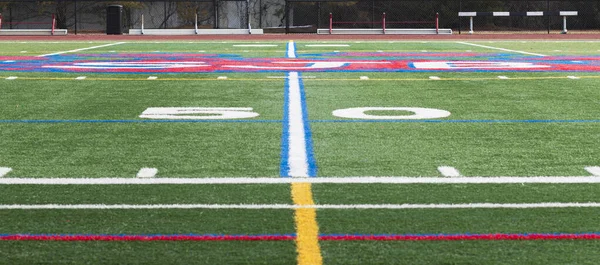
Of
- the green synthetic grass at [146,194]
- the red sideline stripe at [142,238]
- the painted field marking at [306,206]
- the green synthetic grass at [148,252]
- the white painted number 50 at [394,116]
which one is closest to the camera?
the green synthetic grass at [148,252]

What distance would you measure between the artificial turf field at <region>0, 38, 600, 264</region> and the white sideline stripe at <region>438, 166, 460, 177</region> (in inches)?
1.6

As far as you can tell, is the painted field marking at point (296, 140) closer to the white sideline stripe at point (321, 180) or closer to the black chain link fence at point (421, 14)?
the white sideline stripe at point (321, 180)

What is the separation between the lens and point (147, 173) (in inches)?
274

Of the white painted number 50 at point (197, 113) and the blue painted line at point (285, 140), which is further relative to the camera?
the white painted number 50 at point (197, 113)

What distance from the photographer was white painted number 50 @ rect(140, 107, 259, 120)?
10234 millimetres

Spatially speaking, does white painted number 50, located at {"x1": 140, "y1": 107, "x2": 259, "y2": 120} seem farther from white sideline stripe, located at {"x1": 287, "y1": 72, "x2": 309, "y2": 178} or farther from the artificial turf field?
white sideline stripe, located at {"x1": 287, "y1": 72, "x2": 309, "y2": 178}

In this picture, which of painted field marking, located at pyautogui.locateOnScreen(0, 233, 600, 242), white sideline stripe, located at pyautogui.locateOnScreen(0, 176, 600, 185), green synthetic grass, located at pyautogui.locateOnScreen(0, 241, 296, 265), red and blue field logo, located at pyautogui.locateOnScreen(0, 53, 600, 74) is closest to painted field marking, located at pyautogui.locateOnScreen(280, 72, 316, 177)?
white sideline stripe, located at pyautogui.locateOnScreen(0, 176, 600, 185)

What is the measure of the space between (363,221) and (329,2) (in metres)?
42.7

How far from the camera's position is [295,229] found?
530cm

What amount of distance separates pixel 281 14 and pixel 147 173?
42.8 meters

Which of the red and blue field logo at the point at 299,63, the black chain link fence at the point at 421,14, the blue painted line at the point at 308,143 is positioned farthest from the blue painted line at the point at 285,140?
the black chain link fence at the point at 421,14

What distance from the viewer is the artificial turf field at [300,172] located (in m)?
5.03

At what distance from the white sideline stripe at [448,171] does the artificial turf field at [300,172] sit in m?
0.04

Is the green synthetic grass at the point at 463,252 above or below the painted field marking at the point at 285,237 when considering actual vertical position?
below
